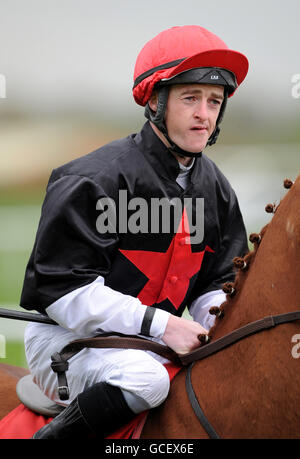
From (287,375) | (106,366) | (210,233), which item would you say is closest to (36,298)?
(106,366)

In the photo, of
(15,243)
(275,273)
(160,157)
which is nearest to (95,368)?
(275,273)

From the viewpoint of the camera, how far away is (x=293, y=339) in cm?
146

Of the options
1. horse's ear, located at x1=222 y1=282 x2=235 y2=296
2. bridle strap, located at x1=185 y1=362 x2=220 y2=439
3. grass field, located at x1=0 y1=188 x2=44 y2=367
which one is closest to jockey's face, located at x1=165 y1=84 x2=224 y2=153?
horse's ear, located at x1=222 y1=282 x2=235 y2=296

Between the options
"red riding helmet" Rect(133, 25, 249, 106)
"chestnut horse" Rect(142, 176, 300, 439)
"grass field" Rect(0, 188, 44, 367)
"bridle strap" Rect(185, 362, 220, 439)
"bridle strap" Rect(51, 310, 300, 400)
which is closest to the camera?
"chestnut horse" Rect(142, 176, 300, 439)

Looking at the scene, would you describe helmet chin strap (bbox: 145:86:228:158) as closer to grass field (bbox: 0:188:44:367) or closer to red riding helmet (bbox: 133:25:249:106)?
red riding helmet (bbox: 133:25:249:106)

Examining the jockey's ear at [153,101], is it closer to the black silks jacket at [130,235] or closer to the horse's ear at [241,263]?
the black silks jacket at [130,235]

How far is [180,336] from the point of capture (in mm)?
1763

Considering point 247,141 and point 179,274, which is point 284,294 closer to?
point 179,274

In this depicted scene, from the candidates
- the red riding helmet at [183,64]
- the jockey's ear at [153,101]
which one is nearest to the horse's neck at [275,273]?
the red riding helmet at [183,64]

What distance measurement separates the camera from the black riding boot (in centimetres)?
165

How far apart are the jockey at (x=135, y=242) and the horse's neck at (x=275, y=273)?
0.23 m

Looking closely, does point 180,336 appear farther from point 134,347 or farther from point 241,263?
point 241,263

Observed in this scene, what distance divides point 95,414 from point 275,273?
67cm
